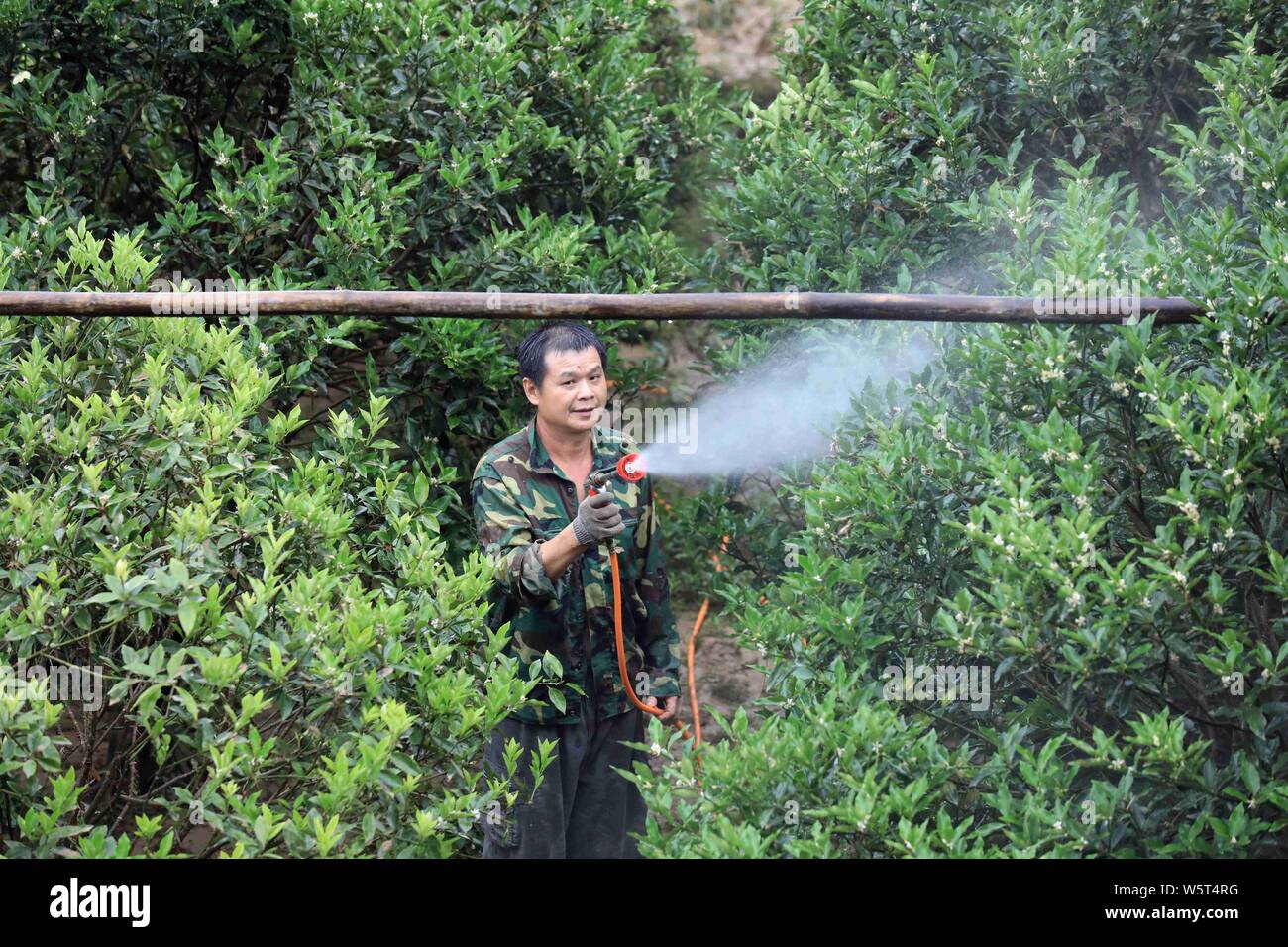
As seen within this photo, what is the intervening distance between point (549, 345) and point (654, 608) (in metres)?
1.01

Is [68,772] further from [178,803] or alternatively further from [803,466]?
[803,466]

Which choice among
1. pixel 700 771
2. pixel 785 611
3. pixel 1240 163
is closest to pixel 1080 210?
pixel 1240 163

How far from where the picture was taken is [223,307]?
→ 4.61 meters

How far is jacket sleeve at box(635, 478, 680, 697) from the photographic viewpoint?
514cm

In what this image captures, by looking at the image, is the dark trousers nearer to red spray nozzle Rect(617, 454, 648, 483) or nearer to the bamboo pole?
red spray nozzle Rect(617, 454, 648, 483)

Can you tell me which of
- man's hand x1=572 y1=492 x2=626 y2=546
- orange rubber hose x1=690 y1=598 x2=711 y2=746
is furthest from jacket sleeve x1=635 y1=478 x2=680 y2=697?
orange rubber hose x1=690 y1=598 x2=711 y2=746

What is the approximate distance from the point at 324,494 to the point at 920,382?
1906 mm

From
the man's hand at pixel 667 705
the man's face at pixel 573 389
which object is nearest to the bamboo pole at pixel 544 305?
the man's face at pixel 573 389

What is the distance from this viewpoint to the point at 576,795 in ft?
16.6

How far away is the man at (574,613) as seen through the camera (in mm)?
4855

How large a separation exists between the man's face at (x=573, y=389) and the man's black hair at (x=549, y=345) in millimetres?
26
